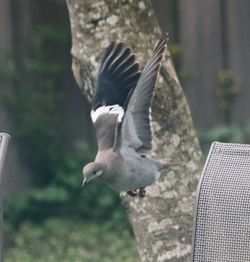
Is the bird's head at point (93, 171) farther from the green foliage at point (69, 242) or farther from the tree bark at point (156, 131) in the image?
the green foliage at point (69, 242)

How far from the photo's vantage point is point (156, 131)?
4574 millimetres

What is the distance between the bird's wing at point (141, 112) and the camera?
3902mm

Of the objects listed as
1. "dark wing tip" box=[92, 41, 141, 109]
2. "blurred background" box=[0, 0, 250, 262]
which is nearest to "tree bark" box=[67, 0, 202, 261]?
"dark wing tip" box=[92, 41, 141, 109]

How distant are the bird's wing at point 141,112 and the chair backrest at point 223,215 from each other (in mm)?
633

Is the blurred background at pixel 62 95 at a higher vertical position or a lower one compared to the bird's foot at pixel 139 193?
lower

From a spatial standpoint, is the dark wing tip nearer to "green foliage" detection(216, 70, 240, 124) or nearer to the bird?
the bird

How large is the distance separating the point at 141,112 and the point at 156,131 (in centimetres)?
57

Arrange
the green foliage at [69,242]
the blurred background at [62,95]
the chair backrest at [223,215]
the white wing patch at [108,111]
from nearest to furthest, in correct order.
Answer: the chair backrest at [223,215], the white wing patch at [108,111], the green foliage at [69,242], the blurred background at [62,95]

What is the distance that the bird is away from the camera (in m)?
3.93

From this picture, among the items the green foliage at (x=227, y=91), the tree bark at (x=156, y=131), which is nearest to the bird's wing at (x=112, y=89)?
the tree bark at (x=156, y=131)

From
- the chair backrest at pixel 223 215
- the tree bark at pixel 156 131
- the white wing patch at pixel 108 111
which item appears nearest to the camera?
the chair backrest at pixel 223 215

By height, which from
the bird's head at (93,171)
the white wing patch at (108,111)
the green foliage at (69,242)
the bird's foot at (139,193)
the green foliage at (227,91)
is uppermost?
the white wing patch at (108,111)

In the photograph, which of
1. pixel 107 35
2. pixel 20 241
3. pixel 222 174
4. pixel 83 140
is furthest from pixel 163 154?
pixel 83 140

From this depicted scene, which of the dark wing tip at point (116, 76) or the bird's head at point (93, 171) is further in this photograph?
the dark wing tip at point (116, 76)
